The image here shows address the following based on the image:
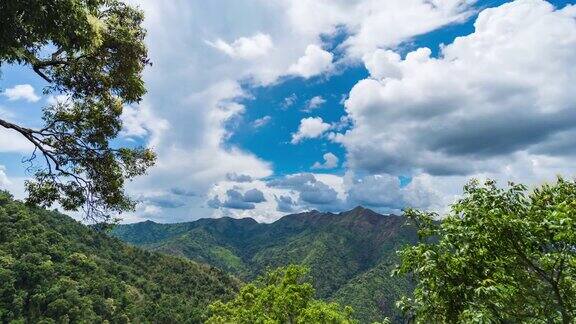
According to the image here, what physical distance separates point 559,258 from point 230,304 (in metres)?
59.2

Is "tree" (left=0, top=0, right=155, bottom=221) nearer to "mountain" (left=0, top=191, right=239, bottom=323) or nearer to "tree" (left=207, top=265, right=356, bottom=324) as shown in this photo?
"tree" (left=207, top=265, right=356, bottom=324)

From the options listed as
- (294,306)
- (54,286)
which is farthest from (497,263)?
(54,286)

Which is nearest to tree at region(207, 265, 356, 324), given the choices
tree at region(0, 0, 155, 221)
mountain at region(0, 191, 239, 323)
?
tree at region(0, 0, 155, 221)

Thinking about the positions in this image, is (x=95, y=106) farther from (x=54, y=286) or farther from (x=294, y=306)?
(x=54, y=286)

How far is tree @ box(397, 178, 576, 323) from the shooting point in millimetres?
10922

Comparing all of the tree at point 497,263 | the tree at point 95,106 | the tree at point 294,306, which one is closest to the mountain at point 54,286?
the tree at point 294,306

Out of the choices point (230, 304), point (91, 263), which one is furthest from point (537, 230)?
point (91, 263)

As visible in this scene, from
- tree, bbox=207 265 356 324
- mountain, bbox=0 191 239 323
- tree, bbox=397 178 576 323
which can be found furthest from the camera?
mountain, bbox=0 191 239 323

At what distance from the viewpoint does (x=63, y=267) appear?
172125mm

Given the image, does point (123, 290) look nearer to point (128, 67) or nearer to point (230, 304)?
point (230, 304)

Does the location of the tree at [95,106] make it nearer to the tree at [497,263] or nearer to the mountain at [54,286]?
the tree at [497,263]

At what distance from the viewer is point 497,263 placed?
1174cm

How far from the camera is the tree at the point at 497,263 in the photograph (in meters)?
10.9

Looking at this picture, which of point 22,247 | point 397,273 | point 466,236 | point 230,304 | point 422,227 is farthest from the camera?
point 22,247
